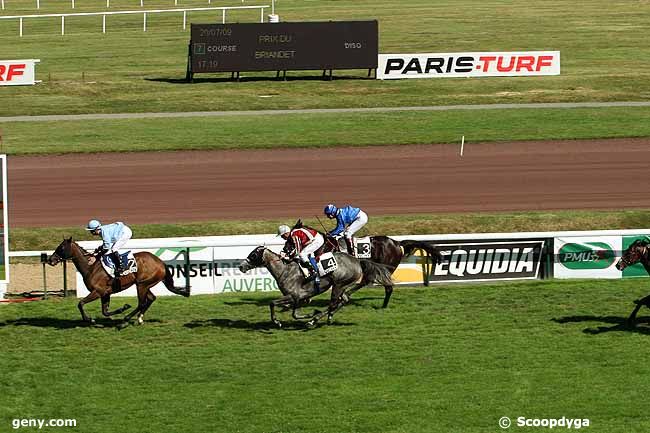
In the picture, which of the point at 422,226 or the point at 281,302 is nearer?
the point at 281,302

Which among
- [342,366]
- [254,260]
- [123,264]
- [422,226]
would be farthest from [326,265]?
[422,226]

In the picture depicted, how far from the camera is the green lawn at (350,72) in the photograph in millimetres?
54750

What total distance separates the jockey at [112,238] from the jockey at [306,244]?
10.0 ft

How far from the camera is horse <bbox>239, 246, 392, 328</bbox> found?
79.5 ft

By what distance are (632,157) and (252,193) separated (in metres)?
13.6

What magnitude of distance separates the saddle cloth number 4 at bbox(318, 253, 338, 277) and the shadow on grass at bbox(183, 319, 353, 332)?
4.49 ft

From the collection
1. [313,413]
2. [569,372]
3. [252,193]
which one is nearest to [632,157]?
[252,193]

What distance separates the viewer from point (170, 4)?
279ft

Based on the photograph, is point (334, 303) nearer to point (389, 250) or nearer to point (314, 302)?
point (389, 250)

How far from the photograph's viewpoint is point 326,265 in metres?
24.4

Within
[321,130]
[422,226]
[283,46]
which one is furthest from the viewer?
[283,46]

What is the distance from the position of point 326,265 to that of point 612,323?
5.85m

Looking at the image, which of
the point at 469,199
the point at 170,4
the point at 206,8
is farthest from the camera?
the point at 170,4

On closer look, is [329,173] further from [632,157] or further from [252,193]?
[632,157]
